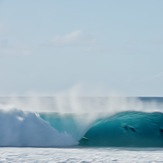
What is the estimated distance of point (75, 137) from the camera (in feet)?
51.2

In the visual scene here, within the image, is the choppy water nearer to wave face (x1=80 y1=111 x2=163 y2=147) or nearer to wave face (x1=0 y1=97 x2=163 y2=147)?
wave face (x1=0 y1=97 x2=163 y2=147)

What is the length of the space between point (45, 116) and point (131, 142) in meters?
3.31

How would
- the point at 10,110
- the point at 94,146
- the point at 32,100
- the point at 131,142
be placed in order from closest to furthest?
the point at 94,146, the point at 131,142, the point at 10,110, the point at 32,100

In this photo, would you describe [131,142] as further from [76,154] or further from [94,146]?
[76,154]

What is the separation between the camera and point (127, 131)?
16.0 m

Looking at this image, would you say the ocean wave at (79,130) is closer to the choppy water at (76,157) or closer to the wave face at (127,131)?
the wave face at (127,131)

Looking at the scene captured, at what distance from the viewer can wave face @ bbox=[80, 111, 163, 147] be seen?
15203mm

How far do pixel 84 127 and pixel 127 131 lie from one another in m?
1.29

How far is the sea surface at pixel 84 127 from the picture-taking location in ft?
47.6

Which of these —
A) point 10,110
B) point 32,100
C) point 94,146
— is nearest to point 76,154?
point 94,146

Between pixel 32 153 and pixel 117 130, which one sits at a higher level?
pixel 117 130

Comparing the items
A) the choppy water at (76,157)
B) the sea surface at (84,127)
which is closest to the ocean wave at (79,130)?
the sea surface at (84,127)

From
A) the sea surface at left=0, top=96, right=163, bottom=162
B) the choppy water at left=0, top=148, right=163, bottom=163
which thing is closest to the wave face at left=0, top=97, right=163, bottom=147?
the sea surface at left=0, top=96, right=163, bottom=162

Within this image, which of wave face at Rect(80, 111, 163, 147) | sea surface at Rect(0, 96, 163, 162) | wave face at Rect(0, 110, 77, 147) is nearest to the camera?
sea surface at Rect(0, 96, 163, 162)
